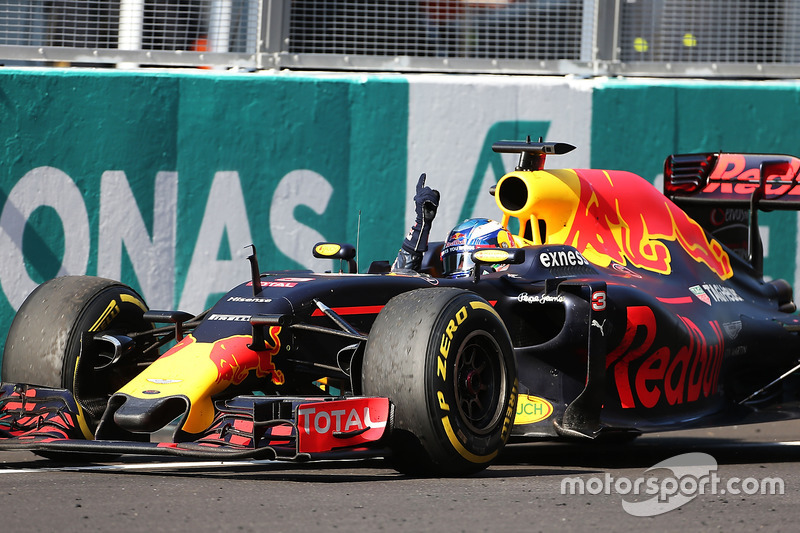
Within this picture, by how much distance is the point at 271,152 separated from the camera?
32.3 ft

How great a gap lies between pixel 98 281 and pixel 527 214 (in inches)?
104

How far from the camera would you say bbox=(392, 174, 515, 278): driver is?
7418 mm

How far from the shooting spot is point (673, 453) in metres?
8.24

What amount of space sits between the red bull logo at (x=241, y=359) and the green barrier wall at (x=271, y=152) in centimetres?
348

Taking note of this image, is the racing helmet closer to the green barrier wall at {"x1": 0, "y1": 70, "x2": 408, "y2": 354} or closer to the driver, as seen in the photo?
the driver

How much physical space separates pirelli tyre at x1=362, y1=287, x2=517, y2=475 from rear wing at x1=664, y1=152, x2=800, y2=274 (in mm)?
3350

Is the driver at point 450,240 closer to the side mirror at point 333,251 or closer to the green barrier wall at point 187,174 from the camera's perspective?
the side mirror at point 333,251

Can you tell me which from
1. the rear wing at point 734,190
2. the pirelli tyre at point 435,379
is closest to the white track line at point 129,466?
the pirelli tyre at point 435,379

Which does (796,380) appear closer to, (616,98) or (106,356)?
(616,98)

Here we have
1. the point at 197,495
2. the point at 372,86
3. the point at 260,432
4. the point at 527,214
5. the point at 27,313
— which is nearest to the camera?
the point at 197,495

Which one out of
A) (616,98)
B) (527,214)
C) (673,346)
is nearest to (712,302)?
(673,346)

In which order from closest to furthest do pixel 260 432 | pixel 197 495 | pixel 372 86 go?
pixel 197 495
pixel 260 432
pixel 372 86

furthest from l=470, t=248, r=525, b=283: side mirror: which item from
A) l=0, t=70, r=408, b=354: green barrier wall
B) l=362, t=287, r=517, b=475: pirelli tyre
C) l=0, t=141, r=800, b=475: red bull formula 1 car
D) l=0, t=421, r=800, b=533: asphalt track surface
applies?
l=0, t=70, r=408, b=354: green barrier wall

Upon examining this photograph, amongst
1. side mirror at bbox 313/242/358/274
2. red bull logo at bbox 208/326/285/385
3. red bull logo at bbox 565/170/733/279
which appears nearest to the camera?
red bull logo at bbox 208/326/285/385
